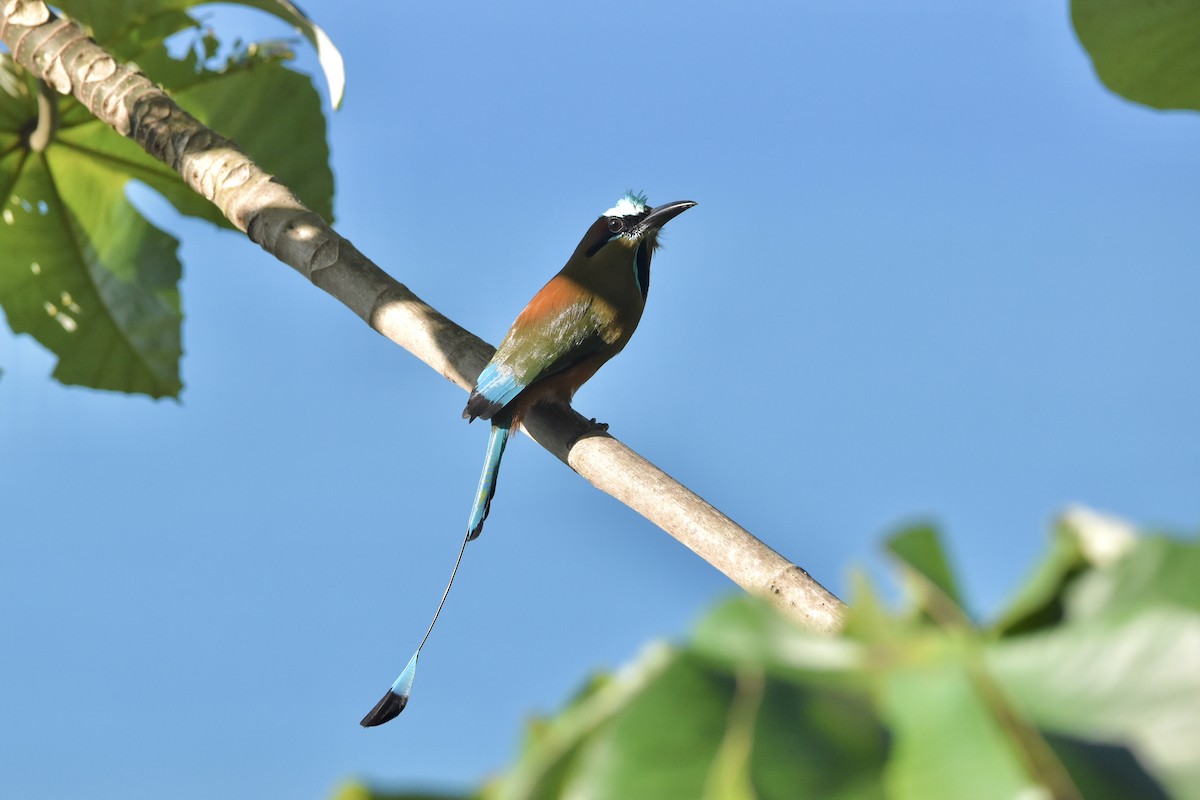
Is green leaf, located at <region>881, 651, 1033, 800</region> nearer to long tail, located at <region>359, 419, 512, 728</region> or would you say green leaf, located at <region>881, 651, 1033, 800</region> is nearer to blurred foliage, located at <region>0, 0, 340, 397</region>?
long tail, located at <region>359, 419, 512, 728</region>

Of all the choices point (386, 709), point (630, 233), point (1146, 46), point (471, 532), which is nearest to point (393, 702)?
point (386, 709)

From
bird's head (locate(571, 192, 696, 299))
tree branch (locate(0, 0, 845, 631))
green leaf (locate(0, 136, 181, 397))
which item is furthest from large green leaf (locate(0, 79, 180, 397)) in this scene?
bird's head (locate(571, 192, 696, 299))

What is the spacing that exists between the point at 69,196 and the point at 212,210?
359 mm

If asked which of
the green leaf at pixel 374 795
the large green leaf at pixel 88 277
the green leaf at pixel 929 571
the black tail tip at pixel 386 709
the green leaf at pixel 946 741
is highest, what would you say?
the large green leaf at pixel 88 277

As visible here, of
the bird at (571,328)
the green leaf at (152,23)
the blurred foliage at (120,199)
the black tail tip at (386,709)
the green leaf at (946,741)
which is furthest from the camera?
the blurred foliage at (120,199)

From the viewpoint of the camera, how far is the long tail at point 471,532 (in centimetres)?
167

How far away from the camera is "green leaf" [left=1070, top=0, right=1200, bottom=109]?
2.00m

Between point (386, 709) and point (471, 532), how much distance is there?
0.66m

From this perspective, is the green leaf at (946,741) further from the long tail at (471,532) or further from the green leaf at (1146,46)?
the green leaf at (1146,46)

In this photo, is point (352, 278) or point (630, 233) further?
point (630, 233)

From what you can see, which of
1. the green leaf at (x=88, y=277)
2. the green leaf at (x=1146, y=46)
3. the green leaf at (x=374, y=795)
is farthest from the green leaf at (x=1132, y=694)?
the green leaf at (x=88, y=277)

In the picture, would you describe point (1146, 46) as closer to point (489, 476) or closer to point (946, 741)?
point (489, 476)

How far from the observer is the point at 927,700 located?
440 mm

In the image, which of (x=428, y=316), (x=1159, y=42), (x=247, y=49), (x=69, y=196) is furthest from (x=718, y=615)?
(x=69, y=196)
